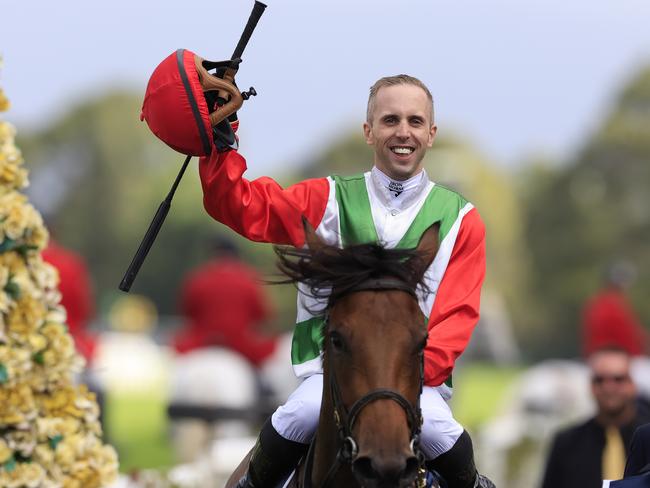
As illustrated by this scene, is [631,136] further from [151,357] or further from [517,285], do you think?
[151,357]

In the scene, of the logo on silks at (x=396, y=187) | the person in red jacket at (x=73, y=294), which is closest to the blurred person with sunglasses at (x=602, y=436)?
the logo on silks at (x=396, y=187)

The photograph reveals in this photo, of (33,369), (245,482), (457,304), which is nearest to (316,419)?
(245,482)

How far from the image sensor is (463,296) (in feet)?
15.6

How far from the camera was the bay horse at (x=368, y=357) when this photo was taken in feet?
13.0

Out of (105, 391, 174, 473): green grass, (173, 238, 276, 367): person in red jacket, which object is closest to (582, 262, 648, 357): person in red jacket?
(173, 238, 276, 367): person in red jacket

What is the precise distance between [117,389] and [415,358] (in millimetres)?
30829

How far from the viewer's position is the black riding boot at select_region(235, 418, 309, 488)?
15.5 ft

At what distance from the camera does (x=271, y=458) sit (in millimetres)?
4766

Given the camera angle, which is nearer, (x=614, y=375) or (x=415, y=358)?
(x=415, y=358)

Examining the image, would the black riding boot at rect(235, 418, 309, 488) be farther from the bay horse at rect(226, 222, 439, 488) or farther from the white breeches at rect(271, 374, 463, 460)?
the bay horse at rect(226, 222, 439, 488)

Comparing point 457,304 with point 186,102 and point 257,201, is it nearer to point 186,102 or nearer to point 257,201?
point 257,201

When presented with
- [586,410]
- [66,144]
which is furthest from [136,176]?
[586,410]

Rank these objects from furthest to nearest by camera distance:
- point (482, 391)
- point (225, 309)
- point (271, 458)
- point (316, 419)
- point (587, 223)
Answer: point (587, 223) < point (482, 391) < point (225, 309) < point (271, 458) < point (316, 419)

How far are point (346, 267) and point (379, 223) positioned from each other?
0.60 metres
